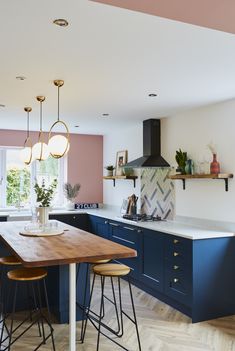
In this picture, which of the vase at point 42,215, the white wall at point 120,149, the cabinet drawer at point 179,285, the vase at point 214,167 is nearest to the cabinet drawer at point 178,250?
the cabinet drawer at point 179,285

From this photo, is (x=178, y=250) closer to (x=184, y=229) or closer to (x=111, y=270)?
(x=184, y=229)

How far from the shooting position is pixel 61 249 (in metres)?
2.60

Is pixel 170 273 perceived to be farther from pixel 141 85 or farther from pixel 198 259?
pixel 141 85

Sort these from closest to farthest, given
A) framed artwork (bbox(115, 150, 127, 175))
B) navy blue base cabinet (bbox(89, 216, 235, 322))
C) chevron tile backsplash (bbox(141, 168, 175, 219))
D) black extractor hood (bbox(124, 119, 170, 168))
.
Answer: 1. navy blue base cabinet (bbox(89, 216, 235, 322))
2. chevron tile backsplash (bbox(141, 168, 175, 219))
3. black extractor hood (bbox(124, 119, 170, 168))
4. framed artwork (bbox(115, 150, 127, 175))

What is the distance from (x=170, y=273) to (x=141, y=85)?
6.84 ft

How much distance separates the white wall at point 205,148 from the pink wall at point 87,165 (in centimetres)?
222

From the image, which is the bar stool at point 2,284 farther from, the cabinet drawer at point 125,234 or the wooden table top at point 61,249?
the cabinet drawer at point 125,234

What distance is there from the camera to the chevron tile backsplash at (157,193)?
497 cm

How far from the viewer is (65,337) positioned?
3180mm

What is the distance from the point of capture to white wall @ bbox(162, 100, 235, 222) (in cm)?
394

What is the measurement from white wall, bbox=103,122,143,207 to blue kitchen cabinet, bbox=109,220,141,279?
2.67 feet

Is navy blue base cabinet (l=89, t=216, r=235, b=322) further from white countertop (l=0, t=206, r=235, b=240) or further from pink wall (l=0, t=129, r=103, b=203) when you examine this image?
pink wall (l=0, t=129, r=103, b=203)

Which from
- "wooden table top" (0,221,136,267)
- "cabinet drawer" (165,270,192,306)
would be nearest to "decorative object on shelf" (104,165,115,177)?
"cabinet drawer" (165,270,192,306)

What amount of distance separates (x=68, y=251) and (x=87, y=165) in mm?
4449
